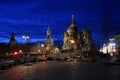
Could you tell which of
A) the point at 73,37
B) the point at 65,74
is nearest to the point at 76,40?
the point at 73,37

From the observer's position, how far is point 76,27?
19612 cm

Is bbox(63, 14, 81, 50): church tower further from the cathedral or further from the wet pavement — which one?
the wet pavement

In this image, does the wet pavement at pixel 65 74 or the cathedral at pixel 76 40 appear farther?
the cathedral at pixel 76 40

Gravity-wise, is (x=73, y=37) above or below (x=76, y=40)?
above

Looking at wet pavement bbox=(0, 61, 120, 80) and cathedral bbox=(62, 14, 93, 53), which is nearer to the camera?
wet pavement bbox=(0, 61, 120, 80)

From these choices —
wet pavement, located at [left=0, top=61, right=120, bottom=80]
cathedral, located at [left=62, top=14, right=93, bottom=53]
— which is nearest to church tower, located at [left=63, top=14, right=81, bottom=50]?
cathedral, located at [left=62, top=14, right=93, bottom=53]

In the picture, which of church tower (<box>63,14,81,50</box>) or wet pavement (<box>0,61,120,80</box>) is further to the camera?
church tower (<box>63,14,81,50</box>)

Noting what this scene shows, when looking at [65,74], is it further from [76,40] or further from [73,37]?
[76,40]

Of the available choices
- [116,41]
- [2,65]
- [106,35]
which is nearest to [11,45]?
[116,41]

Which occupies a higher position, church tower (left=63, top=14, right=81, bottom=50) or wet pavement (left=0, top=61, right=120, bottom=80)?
church tower (left=63, top=14, right=81, bottom=50)

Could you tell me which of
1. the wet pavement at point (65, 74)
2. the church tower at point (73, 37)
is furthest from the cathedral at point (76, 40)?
the wet pavement at point (65, 74)

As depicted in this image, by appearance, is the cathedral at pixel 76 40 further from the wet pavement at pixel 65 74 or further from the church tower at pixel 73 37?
the wet pavement at pixel 65 74

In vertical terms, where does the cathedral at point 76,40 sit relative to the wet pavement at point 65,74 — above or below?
above

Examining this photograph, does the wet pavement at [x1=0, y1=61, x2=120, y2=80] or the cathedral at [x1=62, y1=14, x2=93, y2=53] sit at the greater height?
the cathedral at [x1=62, y1=14, x2=93, y2=53]
